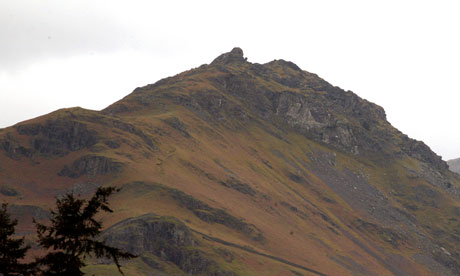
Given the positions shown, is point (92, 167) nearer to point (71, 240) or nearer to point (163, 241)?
point (163, 241)

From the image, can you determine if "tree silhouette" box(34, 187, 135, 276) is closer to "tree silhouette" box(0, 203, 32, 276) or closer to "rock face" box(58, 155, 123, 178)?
"tree silhouette" box(0, 203, 32, 276)

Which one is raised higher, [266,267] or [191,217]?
[191,217]

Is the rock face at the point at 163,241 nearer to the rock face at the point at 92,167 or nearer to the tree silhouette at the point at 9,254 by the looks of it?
the rock face at the point at 92,167

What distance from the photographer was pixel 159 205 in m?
175

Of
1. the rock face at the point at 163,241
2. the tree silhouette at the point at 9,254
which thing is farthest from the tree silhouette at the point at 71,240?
the rock face at the point at 163,241

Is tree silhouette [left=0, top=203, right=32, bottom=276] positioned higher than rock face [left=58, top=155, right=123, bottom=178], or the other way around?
rock face [left=58, top=155, right=123, bottom=178]

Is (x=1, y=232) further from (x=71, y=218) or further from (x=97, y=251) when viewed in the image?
(x=97, y=251)

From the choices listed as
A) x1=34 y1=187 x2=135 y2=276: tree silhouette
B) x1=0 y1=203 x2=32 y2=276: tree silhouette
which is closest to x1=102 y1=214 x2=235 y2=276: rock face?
x1=0 y1=203 x2=32 y2=276: tree silhouette

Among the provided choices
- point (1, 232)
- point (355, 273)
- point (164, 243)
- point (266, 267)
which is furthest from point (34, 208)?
point (1, 232)

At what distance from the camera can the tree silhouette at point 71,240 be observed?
2277cm

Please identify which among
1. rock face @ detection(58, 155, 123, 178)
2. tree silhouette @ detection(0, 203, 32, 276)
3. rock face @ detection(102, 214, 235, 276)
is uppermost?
rock face @ detection(58, 155, 123, 178)

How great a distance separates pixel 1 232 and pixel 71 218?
356 cm

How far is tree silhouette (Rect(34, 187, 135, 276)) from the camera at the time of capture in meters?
22.8

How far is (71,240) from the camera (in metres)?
23.6
